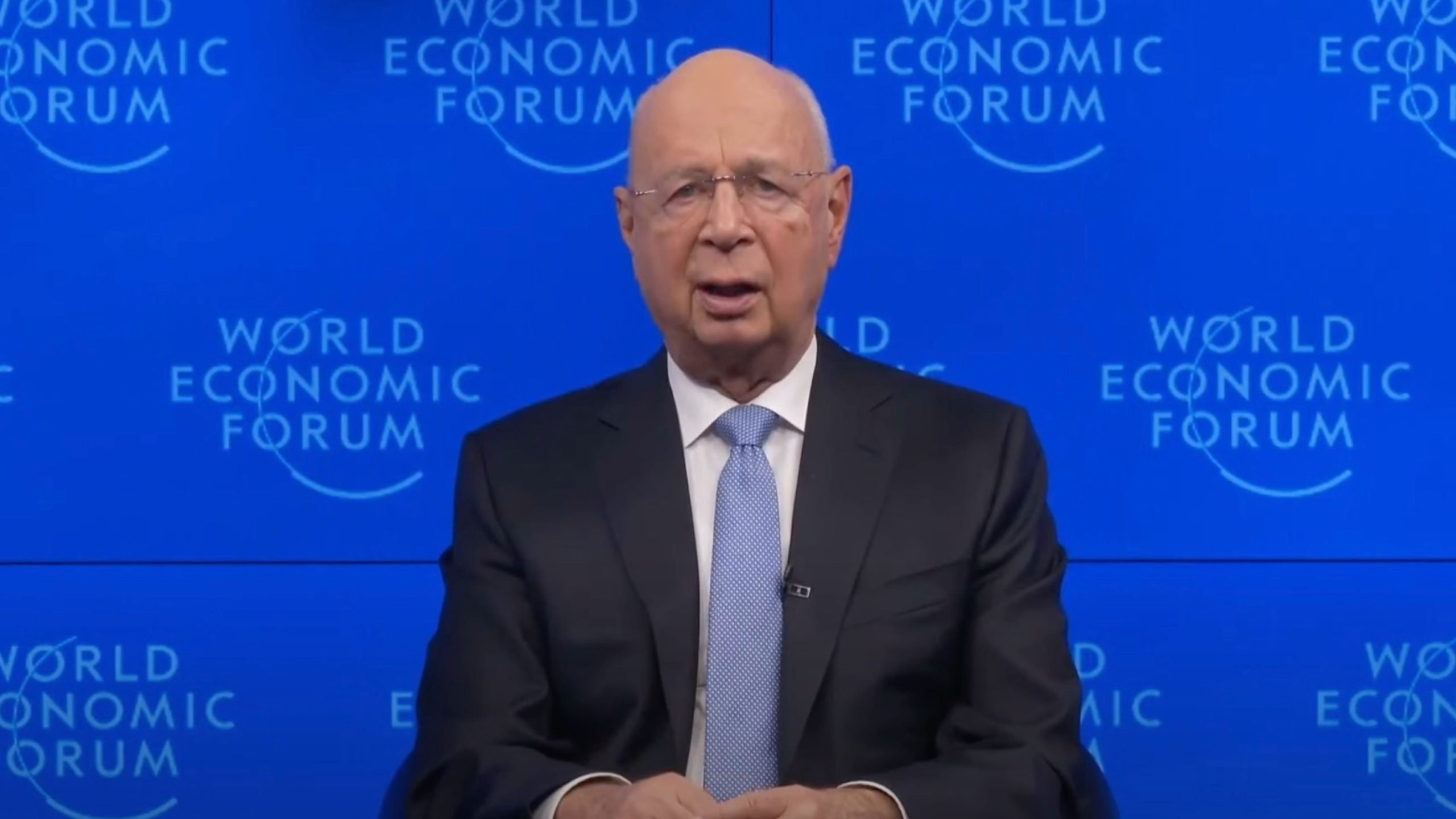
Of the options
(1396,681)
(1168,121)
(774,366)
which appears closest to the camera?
(774,366)

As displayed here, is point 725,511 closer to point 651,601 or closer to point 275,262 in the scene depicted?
point 651,601

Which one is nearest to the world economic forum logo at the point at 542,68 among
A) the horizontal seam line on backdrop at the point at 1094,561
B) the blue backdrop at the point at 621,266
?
the blue backdrop at the point at 621,266

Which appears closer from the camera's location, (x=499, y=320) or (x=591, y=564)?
(x=591, y=564)

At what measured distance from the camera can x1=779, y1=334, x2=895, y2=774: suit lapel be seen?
1757mm

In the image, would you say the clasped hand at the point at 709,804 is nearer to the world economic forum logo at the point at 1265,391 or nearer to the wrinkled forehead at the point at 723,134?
the wrinkled forehead at the point at 723,134

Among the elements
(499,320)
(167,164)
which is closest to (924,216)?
(499,320)

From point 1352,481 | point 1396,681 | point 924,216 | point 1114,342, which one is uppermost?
point 924,216

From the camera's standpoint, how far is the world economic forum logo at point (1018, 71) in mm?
3652

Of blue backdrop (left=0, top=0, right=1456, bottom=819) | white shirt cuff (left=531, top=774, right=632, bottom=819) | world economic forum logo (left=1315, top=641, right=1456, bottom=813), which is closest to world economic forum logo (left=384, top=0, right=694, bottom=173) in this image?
blue backdrop (left=0, top=0, right=1456, bottom=819)

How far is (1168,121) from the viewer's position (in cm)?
371

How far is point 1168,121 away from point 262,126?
1.82 m

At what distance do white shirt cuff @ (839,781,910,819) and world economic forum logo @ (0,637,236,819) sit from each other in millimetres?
1550

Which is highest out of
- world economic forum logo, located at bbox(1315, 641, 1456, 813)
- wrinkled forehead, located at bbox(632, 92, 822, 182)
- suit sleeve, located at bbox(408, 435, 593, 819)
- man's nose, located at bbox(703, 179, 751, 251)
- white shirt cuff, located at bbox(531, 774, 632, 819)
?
wrinkled forehead, located at bbox(632, 92, 822, 182)

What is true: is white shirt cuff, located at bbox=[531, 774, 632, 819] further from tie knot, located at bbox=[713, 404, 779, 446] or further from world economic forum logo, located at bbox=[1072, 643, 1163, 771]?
world economic forum logo, located at bbox=[1072, 643, 1163, 771]
